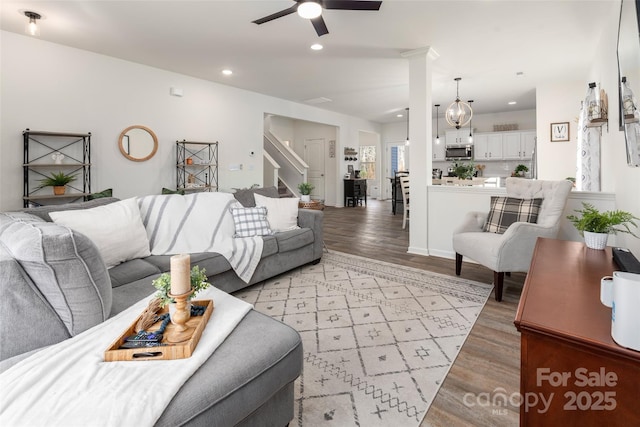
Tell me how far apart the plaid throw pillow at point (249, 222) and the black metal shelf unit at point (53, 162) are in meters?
2.30

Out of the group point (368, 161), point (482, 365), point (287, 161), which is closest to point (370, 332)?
point (482, 365)

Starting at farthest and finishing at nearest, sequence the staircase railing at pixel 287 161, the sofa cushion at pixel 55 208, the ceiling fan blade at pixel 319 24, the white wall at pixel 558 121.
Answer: the staircase railing at pixel 287 161 → the white wall at pixel 558 121 → the ceiling fan blade at pixel 319 24 → the sofa cushion at pixel 55 208

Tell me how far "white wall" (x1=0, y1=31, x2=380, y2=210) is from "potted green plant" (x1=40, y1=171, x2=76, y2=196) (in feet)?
0.82

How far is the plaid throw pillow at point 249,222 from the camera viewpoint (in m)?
3.21

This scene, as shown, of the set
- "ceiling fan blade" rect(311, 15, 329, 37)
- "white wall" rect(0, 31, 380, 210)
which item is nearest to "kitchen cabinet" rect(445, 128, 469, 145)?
"white wall" rect(0, 31, 380, 210)

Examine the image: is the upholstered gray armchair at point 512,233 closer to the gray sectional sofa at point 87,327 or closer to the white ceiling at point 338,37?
the white ceiling at point 338,37

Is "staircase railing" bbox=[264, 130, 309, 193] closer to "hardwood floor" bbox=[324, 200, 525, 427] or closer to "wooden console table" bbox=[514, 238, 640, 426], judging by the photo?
"hardwood floor" bbox=[324, 200, 525, 427]

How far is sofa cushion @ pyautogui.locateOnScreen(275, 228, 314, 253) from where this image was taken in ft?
10.6

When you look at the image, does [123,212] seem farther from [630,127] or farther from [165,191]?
[630,127]

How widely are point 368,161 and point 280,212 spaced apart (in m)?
8.41

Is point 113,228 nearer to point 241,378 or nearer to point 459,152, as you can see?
point 241,378

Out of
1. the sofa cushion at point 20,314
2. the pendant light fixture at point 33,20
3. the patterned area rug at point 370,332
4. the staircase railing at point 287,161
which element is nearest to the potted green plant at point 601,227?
the patterned area rug at point 370,332

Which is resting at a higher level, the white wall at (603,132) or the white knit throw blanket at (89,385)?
the white wall at (603,132)

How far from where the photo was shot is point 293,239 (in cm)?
336
